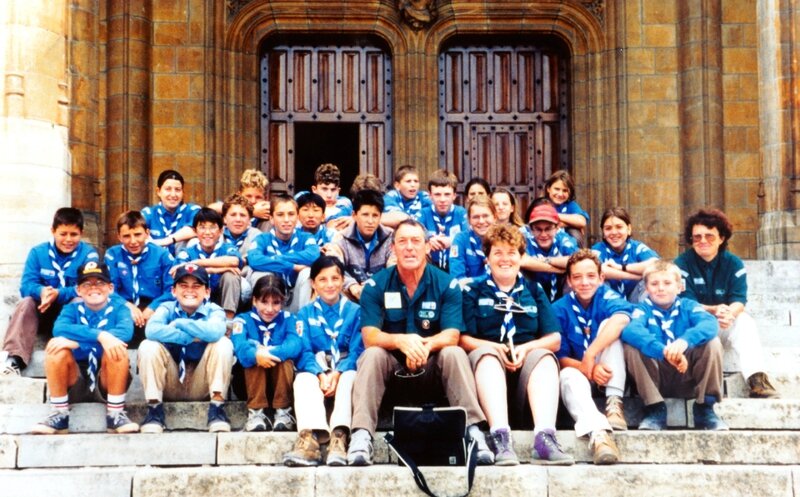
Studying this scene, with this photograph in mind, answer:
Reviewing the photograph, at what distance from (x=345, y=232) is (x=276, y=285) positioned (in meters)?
1.31

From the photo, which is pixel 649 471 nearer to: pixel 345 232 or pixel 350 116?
pixel 345 232

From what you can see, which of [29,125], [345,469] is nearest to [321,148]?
[29,125]

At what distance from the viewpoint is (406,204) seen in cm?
908

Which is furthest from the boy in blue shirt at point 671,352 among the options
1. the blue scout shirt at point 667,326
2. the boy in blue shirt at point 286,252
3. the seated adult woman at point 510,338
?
the boy in blue shirt at point 286,252

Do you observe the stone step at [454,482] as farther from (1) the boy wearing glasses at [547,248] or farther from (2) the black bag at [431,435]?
(1) the boy wearing glasses at [547,248]

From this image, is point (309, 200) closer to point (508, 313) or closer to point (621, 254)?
point (508, 313)

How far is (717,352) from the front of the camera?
6750 millimetres

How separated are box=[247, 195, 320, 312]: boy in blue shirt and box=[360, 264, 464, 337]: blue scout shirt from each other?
3.62ft

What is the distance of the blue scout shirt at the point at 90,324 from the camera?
6879 mm

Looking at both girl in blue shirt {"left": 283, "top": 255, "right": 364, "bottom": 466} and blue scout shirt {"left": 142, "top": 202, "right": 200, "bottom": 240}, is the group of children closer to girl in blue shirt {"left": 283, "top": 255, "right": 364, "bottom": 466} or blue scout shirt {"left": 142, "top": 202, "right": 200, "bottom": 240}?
girl in blue shirt {"left": 283, "top": 255, "right": 364, "bottom": 466}

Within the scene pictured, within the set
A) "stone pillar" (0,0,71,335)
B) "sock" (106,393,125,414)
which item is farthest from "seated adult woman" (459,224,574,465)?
"stone pillar" (0,0,71,335)

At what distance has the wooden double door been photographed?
42.0 ft

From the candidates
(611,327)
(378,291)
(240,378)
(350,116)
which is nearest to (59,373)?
(240,378)

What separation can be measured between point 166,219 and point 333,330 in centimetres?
247
